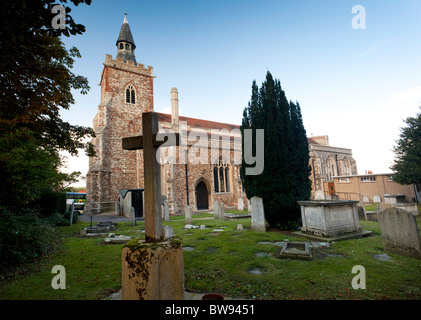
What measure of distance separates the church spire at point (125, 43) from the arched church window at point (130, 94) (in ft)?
10.8

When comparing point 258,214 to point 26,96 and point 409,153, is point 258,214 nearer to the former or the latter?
point 26,96

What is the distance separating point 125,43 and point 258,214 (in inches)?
907

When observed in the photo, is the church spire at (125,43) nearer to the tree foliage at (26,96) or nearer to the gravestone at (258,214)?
the tree foliage at (26,96)

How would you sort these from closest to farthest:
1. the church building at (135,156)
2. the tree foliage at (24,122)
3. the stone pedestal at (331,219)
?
1. the tree foliage at (24,122)
2. the stone pedestal at (331,219)
3. the church building at (135,156)

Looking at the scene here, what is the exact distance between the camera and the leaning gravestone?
4.48 m

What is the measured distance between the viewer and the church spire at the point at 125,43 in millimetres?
21797

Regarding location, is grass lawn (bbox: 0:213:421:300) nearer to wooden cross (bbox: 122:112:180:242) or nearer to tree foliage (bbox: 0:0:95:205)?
wooden cross (bbox: 122:112:180:242)

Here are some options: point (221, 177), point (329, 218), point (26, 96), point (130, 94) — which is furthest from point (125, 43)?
point (329, 218)

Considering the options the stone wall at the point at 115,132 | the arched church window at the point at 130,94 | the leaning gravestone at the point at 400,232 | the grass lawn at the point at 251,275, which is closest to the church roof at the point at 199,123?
the stone wall at the point at 115,132

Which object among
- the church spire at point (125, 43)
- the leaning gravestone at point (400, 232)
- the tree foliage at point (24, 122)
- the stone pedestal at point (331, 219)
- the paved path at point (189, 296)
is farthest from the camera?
the church spire at point (125, 43)

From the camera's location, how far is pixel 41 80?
19.4 ft

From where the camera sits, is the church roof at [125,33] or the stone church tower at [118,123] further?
the church roof at [125,33]

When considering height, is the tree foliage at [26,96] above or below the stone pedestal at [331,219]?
above

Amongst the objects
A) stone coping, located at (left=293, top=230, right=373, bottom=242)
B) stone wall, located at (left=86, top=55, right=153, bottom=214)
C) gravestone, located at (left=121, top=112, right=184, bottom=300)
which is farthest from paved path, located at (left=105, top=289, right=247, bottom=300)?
stone wall, located at (left=86, top=55, right=153, bottom=214)
